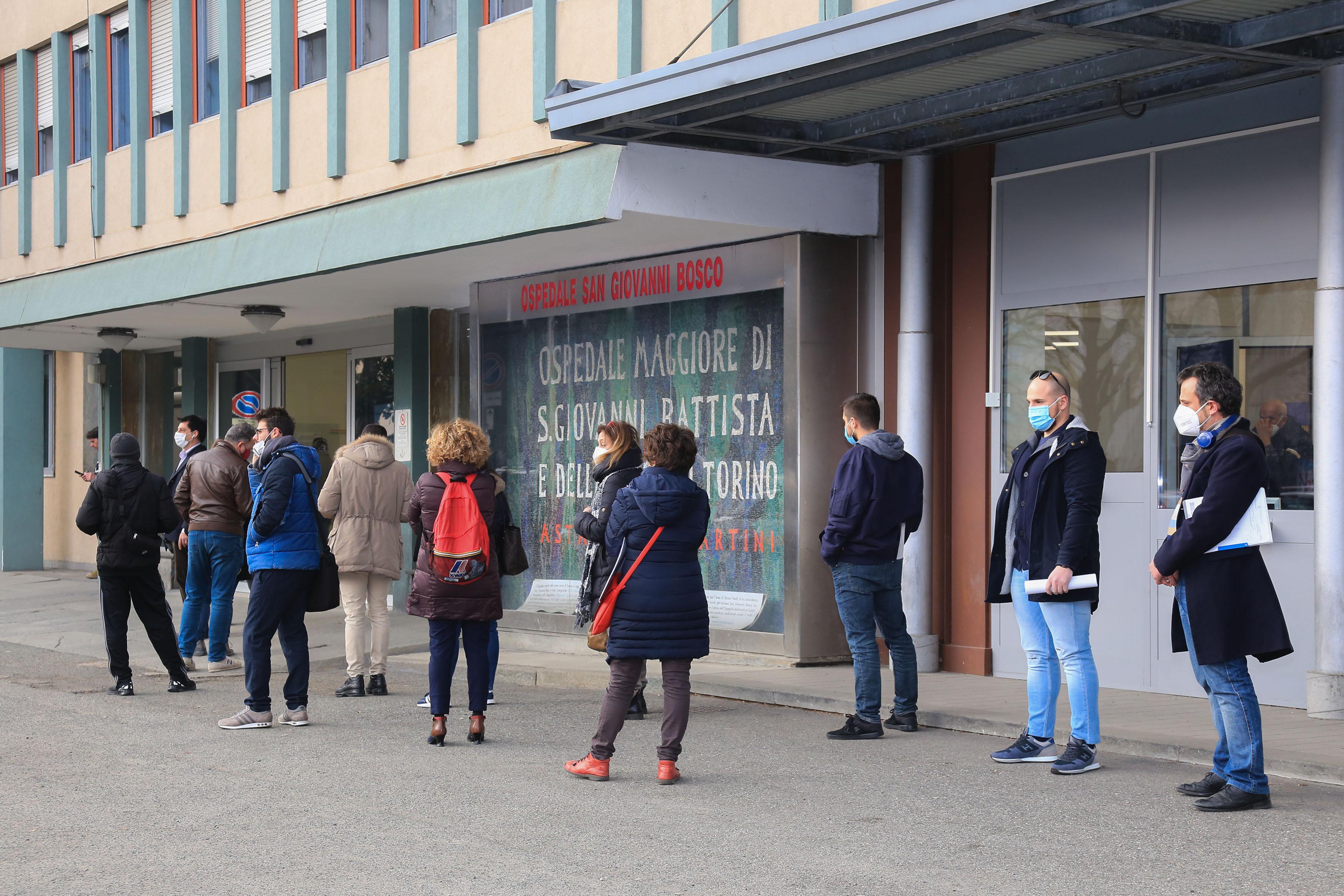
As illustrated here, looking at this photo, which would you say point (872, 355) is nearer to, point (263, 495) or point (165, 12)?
point (263, 495)

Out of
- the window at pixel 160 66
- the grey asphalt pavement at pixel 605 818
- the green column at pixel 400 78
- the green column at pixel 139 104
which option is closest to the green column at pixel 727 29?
the green column at pixel 400 78

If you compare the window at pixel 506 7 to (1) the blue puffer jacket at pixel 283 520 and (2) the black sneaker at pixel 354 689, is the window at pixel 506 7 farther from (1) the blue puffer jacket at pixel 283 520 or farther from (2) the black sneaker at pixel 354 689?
(2) the black sneaker at pixel 354 689

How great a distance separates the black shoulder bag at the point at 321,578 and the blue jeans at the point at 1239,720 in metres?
4.94

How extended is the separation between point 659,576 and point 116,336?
14.0 meters

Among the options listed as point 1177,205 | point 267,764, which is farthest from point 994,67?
point 267,764

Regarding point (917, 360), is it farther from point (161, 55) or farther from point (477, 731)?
point (161, 55)

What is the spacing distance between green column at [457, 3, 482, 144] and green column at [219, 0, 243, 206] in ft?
13.8

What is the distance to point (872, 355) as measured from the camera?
36.7 feet

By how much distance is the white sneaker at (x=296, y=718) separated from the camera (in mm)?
8719

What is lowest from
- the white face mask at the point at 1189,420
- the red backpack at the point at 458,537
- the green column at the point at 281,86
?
the red backpack at the point at 458,537

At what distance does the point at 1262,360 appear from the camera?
9.03 meters

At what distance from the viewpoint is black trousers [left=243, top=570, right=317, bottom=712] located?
8.61 meters

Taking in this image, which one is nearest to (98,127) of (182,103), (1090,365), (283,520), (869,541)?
(182,103)

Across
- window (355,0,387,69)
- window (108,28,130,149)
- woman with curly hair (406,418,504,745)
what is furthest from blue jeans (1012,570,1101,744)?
window (108,28,130,149)
